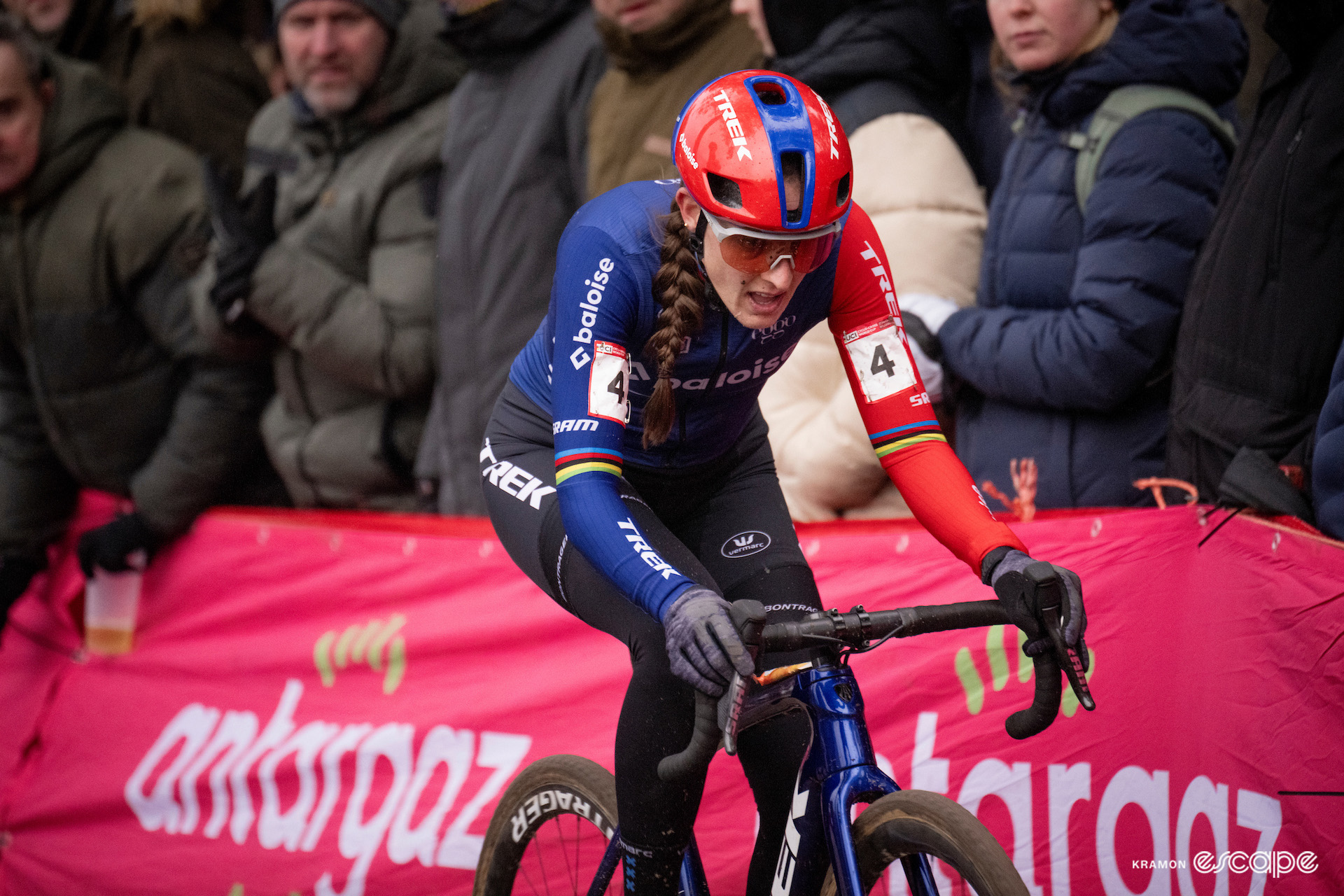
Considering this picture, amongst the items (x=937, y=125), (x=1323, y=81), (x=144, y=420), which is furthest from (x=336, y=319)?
(x=1323, y=81)

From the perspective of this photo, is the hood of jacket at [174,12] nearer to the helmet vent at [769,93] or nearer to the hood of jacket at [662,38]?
the hood of jacket at [662,38]

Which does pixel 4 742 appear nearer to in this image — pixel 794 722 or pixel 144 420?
pixel 144 420

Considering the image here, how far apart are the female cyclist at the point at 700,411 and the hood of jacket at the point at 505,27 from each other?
244cm

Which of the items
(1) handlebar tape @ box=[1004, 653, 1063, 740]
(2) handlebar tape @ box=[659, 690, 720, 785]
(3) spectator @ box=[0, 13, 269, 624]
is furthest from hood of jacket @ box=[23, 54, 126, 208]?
(1) handlebar tape @ box=[1004, 653, 1063, 740]

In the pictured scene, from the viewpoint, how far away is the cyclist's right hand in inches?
93.1

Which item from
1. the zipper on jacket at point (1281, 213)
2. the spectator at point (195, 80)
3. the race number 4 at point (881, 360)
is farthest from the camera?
the spectator at point (195, 80)

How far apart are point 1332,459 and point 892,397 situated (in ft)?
3.55

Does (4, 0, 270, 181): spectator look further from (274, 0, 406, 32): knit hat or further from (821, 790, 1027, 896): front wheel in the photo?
(821, 790, 1027, 896): front wheel

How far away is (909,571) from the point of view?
4.12 metres

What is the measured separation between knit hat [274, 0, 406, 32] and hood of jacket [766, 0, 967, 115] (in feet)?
6.21

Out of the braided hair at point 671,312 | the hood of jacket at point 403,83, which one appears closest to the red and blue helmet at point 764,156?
the braided hair at point 671,312

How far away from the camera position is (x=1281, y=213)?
347 cm

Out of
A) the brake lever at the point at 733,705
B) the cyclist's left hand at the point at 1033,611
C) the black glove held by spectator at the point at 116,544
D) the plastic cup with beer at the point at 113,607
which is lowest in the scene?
the plastic cup with beer at the point at 113,607

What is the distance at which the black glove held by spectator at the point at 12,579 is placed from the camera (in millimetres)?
6461
